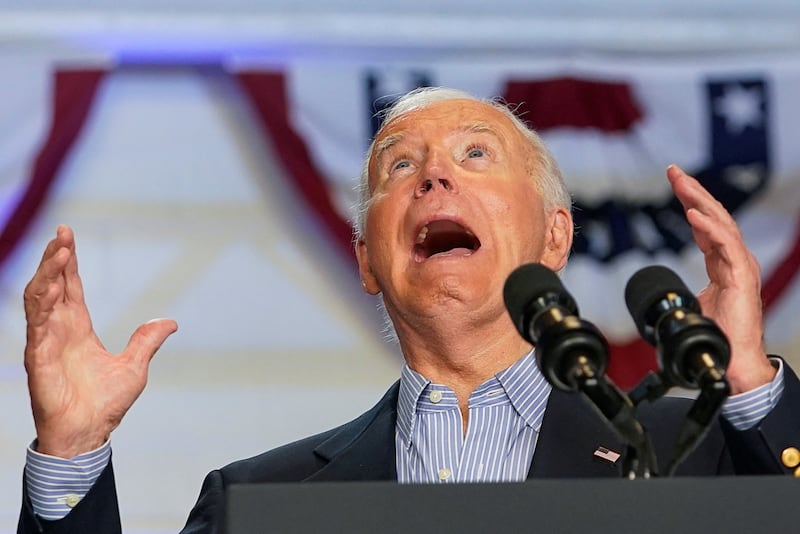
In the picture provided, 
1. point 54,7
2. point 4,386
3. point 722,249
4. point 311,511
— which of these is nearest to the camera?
point 311,511

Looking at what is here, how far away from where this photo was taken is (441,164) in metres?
2.37

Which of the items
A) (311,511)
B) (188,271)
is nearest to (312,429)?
(188,271)

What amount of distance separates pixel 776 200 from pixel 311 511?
340cm

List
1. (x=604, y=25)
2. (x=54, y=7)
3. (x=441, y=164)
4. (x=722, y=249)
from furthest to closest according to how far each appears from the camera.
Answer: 1. (x=604, y=25)
2. (x=54, y=7)
3. (x=441, y=164)
4. (x=722, y=249)

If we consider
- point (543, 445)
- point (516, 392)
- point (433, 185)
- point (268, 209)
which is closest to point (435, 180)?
point (433, 185)

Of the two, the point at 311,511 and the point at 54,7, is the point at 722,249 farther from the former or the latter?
the point at 54,7

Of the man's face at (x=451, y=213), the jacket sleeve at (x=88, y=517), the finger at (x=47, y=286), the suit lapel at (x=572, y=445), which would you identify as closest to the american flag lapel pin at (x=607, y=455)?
the suit lapel at (x=572, y=445)

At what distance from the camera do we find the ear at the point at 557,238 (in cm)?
248

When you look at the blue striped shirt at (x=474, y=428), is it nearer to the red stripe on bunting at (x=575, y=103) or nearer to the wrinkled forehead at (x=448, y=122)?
the wrinkled forehead at (x=448, y=122)

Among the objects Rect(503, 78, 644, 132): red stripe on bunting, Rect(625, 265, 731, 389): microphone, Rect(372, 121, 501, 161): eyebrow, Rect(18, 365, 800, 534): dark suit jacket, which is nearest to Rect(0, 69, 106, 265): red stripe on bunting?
Rect(503, 78, 644, 132): red stripe on bunting

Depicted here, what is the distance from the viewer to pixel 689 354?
4.32 ft

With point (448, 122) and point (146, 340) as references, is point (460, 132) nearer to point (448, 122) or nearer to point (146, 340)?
point (448, 122)

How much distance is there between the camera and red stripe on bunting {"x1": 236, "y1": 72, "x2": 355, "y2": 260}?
4066 millimetres

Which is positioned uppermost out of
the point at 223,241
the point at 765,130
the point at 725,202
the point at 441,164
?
the point at 765,130
